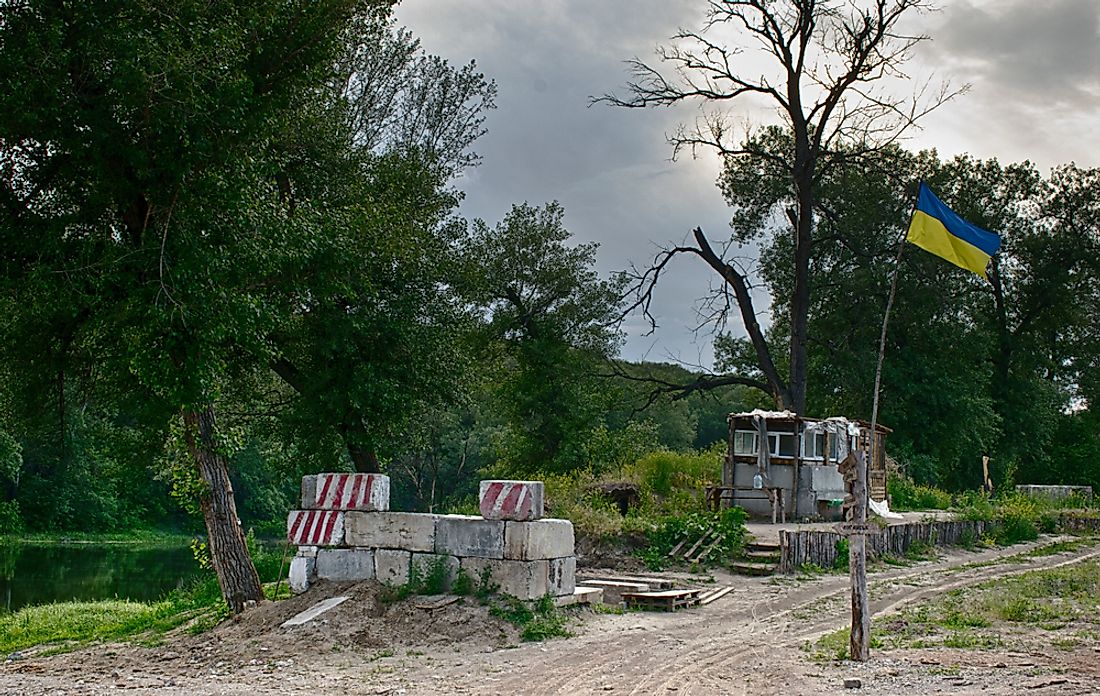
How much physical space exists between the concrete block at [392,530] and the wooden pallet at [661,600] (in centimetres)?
309

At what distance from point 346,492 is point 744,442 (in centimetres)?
1356

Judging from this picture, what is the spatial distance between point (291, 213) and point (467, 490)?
43834 millimetres

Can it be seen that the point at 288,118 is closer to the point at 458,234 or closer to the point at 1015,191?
the point at 458,234

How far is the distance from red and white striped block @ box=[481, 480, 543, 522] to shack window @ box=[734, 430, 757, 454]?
43.6ft

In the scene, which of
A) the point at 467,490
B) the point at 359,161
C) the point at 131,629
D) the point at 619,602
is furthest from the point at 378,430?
the point at 467,490

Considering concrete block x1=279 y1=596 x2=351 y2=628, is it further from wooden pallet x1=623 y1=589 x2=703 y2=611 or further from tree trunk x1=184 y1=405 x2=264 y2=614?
wooden pallet x1=623 y1=589 x2=703 y2=611

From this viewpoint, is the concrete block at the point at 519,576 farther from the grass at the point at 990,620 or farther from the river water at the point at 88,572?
the river water at the point at 88,572

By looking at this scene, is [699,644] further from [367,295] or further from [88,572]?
[88,572]

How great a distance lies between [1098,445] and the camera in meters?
48.1

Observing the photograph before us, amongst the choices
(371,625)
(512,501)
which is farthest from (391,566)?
(512,501)

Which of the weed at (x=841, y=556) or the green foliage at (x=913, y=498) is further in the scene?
the green foliage at (x=913, y=498)

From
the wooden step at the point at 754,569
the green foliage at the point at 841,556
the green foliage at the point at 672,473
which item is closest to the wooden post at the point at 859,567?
the wooden step at the point at 754,569

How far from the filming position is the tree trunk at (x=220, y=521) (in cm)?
1502

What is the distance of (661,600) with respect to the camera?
14359 millimetres
